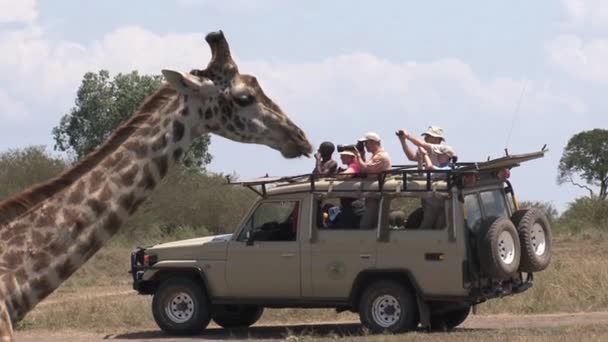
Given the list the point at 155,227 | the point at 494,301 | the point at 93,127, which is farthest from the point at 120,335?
the point at 93,127

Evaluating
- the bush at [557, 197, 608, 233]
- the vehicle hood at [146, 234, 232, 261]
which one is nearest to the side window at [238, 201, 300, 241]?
the vehicle hood at [146, 234, 232, 261]

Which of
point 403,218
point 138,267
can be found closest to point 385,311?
point 403,218

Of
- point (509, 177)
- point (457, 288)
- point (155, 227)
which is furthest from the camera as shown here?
point (155, 227)

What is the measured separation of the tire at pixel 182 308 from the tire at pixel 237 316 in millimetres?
529

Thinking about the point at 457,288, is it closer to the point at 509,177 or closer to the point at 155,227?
the point at 509,177

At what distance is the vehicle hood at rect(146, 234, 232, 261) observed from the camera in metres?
18.4

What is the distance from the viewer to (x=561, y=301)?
20.8 meters

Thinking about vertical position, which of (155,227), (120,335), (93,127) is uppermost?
(93,127)

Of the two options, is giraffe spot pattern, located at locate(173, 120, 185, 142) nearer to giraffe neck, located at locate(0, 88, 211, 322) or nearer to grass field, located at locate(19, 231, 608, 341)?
giraffe neck, located at locate(0, 88, 211, 322)

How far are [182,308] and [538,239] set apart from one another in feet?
14.8

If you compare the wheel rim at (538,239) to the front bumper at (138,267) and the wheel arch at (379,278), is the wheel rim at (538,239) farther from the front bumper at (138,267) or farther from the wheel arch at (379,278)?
the front bumper at (138,267)

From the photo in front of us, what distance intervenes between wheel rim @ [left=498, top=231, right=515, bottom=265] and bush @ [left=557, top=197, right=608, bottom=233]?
1152 inches

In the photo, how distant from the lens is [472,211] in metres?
17.3

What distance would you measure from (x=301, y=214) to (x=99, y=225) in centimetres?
931
